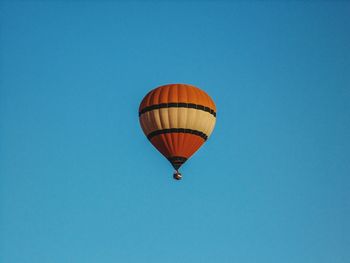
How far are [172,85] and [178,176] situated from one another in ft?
19.7

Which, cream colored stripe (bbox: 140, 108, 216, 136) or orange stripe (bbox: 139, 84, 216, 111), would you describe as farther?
orange stripe (bbox: 139, 84, 216, 111)

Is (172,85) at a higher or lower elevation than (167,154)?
higher

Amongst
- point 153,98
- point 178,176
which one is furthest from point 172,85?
point 178,176

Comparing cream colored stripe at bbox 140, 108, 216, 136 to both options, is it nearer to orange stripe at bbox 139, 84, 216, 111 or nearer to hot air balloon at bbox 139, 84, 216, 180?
hot air balloon at bbox 139, 84, 216, 180

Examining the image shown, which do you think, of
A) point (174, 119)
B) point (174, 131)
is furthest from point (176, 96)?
point (174, 131)

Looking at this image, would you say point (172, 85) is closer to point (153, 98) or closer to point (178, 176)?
point (153, 98)

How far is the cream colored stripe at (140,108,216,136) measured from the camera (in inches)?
2653

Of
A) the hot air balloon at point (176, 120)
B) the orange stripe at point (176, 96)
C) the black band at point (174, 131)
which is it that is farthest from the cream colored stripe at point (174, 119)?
the orange stripe at point (176, 96)

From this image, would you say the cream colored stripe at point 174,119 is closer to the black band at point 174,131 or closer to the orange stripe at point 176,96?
the black band at point 174,131

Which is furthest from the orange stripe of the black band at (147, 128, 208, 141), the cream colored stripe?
the black band at (147, 128, 208, 141)

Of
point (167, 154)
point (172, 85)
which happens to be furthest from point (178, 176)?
point (172, 85)

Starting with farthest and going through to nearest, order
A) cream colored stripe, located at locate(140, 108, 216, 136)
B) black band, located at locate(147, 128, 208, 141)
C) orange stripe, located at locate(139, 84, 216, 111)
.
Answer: orange stripe, located at locate(139, 84, 216, 111) < black band, located at locate(147, 128, 208, 141) < cream colored stripe, located at locate(140, 108, 216, 136)

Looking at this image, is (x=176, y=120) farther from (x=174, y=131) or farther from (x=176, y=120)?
(x=174, y=131)

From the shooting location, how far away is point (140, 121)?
A: 228 ft
